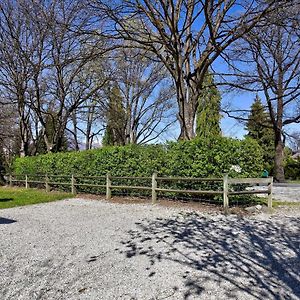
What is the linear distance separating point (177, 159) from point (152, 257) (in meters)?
5.16

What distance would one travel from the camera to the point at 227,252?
14.4 ft

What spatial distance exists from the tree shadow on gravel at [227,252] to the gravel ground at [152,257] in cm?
1

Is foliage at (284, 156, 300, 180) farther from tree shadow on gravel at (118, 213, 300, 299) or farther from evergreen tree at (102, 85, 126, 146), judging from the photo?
tree shadow on gravel at (118, 213, 300, 299)

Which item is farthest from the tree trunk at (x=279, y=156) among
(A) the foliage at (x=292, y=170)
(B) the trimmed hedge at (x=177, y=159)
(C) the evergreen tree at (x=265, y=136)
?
(B) the trimmed hedge at (x=177, y=159)

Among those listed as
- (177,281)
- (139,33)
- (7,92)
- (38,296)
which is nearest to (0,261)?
(38,296)

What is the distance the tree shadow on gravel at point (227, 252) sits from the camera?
10.7 ft

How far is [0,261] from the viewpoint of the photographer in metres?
4.20

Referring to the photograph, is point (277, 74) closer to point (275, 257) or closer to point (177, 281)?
point (275, 257)

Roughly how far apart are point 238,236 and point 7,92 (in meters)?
17.7

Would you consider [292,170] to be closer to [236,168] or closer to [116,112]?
[116,112]

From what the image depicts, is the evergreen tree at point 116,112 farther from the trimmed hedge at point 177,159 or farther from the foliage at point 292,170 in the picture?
the foliage at point 292,170

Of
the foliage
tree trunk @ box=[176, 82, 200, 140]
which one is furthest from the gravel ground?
the foliage

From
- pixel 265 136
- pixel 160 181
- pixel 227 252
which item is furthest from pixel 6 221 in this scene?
pixel 265 136

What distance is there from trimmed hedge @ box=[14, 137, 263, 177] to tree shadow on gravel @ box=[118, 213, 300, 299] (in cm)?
192
